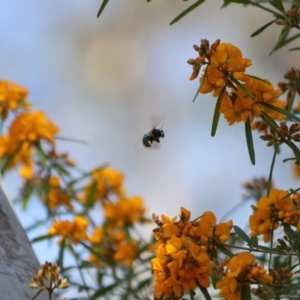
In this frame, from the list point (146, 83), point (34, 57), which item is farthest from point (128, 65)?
point (34, 57)

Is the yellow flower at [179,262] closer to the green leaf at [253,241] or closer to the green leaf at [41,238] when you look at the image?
the green leaf at [253,241]

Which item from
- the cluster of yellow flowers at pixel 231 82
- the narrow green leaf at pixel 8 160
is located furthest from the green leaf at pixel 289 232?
the narrow green leaf at pixel 8 160

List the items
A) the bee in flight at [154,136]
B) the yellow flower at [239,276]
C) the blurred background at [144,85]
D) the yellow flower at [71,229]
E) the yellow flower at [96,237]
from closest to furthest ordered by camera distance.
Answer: the yellow flower at [239,276] → the bee in flight at [154,136] → the yellow flower at [71,229] → the yellow flower at [96,237] → the blurred background at [144,85]

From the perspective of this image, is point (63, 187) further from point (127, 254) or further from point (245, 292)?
point (245, 292)

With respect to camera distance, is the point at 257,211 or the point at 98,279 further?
the point at 98,279

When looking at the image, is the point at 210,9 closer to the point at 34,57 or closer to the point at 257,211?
the point at 34,57
